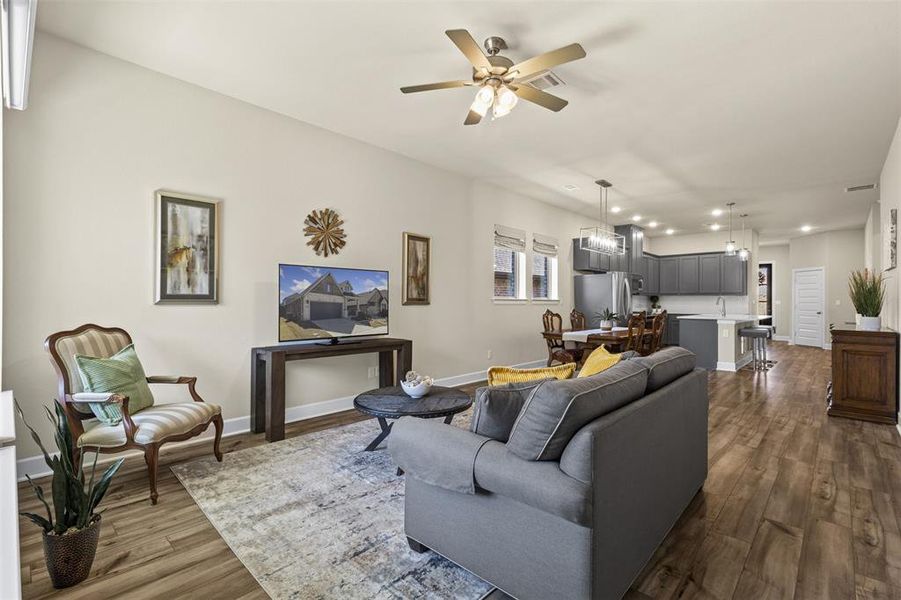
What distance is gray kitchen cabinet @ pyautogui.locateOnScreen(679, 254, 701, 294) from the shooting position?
9.78 metres

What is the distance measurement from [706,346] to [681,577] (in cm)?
627

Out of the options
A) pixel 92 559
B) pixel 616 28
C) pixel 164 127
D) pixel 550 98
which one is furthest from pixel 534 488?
pixel 164 127

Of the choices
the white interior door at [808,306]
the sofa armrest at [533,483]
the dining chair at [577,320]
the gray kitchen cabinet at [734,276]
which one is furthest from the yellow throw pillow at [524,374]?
the white interior door at [808,306]

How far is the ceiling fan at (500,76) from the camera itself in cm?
242

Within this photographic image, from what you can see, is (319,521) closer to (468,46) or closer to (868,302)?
(468,46)

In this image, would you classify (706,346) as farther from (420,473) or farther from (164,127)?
(164,127)

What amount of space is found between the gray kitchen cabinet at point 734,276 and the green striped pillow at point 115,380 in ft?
33.5

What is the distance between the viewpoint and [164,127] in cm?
336

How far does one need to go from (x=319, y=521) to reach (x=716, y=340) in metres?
6.94

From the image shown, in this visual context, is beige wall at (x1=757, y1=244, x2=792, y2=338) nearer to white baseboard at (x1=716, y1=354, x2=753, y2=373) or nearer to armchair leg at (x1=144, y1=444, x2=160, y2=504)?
white baseboard at (x1=716, y1=354, x2=753, y2=373)

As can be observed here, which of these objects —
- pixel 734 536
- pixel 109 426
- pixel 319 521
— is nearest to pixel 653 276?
pixel 734 536

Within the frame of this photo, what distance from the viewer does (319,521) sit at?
2344 millimetres

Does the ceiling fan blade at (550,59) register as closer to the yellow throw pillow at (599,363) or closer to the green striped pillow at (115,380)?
the yellow throw pillow at (599,363)

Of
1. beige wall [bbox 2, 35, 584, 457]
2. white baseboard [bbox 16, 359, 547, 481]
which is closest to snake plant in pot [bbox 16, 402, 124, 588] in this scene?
white baseboard [bbox 16, 359, 547, 481]
